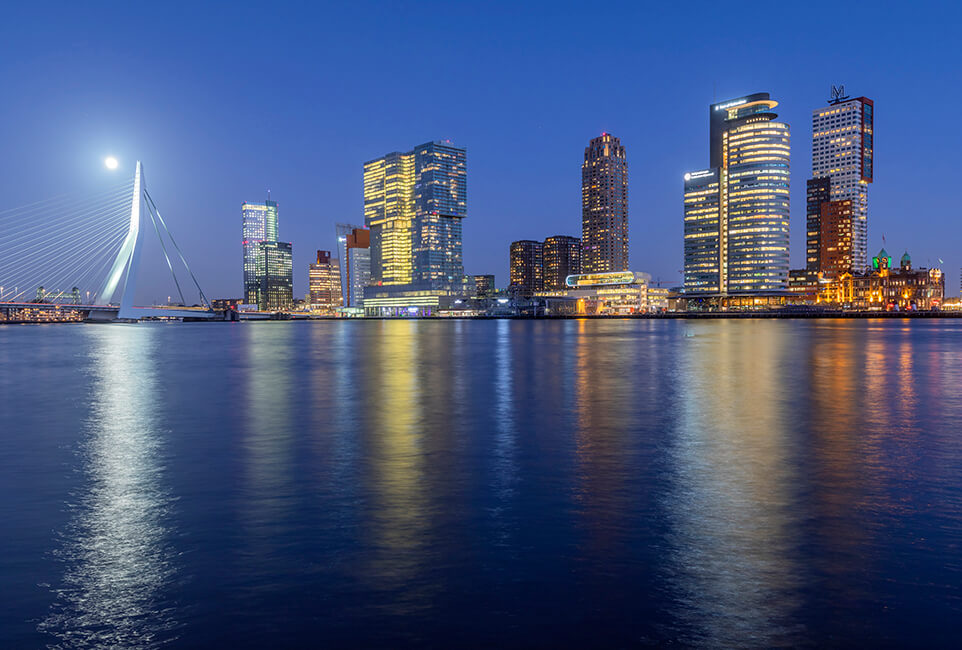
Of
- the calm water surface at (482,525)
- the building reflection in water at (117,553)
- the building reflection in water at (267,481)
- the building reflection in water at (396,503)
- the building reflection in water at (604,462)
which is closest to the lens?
the building reflection in water at (117,553)

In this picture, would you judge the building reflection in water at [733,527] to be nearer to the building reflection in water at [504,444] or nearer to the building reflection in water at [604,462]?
the building reflection in water at [604,462]

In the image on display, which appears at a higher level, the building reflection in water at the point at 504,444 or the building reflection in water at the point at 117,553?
the building reflection in water at the point at 117,553

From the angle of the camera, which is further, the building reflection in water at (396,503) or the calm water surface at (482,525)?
the building reflection in water at (396,503)

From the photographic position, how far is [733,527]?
458 inches

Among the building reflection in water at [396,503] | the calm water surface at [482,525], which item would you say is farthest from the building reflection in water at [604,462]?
the building reflection in water at [396,503]

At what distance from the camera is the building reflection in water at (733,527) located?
813 cm

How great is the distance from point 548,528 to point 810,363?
45.4 m

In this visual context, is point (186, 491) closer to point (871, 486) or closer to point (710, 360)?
point (871, 486)

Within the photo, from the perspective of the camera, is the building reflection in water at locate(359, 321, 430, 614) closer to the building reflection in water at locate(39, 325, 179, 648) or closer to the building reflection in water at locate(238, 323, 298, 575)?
the building reflection in water at locate(238, 323, 298, 575)

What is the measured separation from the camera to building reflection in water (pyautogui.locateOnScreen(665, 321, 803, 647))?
8133 mm

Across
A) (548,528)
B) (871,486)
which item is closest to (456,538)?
(548,528)

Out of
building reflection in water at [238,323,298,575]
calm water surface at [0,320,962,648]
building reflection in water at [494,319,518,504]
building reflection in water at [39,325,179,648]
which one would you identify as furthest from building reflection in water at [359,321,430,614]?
building reflection in water at [39,325,179,648]

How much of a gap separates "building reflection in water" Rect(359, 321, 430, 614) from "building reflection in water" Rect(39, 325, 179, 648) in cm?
285

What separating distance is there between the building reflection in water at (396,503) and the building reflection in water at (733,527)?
3.76m
